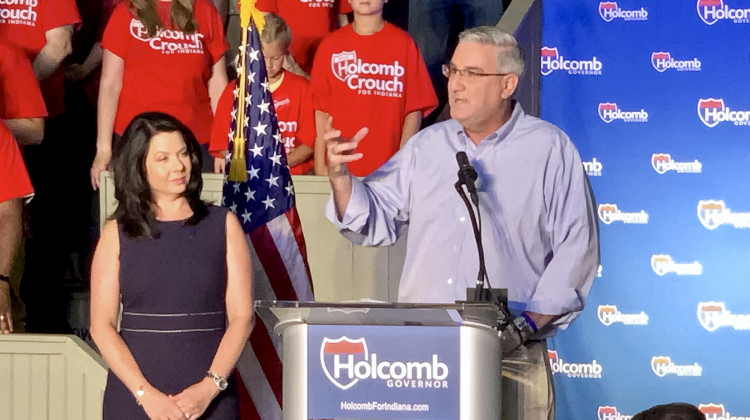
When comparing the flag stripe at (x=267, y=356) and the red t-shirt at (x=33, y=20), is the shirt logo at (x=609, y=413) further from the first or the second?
the red t-shirt at (x=33, y=20)

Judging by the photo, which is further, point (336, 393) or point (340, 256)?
point (340, 256)

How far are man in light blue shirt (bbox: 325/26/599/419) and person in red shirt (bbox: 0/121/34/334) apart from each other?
1.65 meters

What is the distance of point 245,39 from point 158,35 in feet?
4.05

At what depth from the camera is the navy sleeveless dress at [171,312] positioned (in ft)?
12.4

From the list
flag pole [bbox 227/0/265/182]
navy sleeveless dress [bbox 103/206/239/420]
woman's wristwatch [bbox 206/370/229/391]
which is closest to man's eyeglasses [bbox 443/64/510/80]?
flag pole [bbox 227/0/265/182]

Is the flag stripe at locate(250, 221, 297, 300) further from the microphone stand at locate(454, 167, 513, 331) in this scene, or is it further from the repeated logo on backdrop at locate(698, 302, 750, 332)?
the repeated logo on backdrop at locate(698, 302, 750, 332)

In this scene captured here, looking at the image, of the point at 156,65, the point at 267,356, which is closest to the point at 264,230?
the point at 267,356

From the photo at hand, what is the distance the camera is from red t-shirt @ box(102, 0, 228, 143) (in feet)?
18.5

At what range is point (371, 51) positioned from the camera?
5.71 m

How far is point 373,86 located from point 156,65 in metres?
0.99

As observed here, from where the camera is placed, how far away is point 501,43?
4055mm

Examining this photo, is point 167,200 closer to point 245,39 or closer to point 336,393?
point 245,39

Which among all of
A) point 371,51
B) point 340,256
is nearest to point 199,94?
point 371,51

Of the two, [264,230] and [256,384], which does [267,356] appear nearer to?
[256,384]
